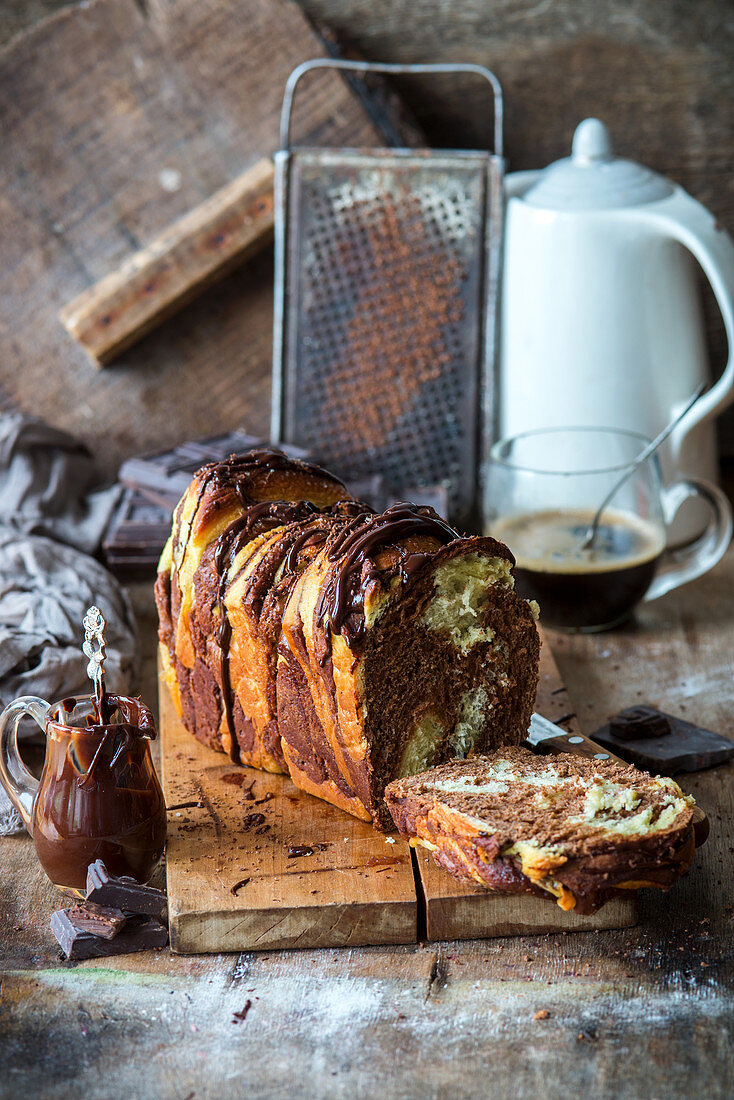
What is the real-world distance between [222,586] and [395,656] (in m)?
0.37

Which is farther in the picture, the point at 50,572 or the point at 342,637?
the point at 50,572

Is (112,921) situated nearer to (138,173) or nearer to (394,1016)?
(394,1016)

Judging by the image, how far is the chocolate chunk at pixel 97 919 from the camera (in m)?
1.61

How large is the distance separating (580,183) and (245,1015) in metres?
2.16

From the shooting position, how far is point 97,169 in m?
3.25

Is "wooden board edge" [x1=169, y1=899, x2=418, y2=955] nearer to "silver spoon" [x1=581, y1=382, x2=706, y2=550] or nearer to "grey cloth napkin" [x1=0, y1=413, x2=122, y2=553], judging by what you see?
"silver spoon" [x1=581, y1=382, x2=706, y2=550]

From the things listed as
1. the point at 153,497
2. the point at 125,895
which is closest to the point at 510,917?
the point at 125,895

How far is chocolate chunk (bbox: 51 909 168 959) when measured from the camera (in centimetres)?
160

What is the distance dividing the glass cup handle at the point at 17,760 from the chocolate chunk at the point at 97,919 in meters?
0.18

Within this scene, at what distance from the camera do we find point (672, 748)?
2043 mm

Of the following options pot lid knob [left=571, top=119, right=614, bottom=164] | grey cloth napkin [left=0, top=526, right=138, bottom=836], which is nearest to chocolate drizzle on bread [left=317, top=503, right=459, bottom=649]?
grey cloth napkin [left=0, top=526, right=138, bottom=836]

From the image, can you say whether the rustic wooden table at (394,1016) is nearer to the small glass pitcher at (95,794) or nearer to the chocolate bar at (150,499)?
the small glass pitcher at (95,794)

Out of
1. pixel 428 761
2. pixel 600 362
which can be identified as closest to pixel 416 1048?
pixel 428 761

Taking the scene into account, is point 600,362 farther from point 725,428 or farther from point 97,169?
point 97,169
